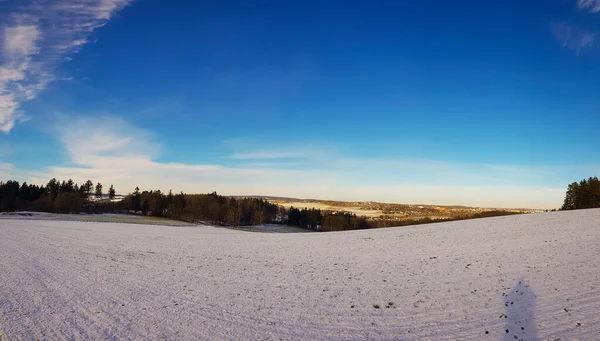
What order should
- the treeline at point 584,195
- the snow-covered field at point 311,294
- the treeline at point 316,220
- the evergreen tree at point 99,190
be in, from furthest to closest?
1. the evergreen tree at point 99,190
2. the treeline at point 316,220
3. the treeline at point 584,195
4. the snow-covered field at point 311,294

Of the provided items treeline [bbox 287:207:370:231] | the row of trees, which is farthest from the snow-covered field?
treeline [bbox 287:207:370:231]

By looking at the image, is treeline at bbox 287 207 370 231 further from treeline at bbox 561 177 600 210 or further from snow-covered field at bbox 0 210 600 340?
snow-covered field at bbox 0 210 600 340

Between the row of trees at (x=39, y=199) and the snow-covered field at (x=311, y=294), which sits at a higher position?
the row of trees at (x=39, y=199)

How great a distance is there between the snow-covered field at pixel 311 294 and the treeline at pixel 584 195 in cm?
5882

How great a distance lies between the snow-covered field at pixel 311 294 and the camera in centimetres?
1158

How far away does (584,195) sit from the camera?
76188mm

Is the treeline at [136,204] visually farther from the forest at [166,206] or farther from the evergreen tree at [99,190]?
the evergreen tree at [99,190]

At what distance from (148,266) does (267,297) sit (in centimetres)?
1210

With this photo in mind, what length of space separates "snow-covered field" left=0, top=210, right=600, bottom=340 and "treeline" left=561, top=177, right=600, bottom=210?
193ft

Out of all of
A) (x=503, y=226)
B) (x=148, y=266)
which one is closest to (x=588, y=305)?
(x=148, y=266)

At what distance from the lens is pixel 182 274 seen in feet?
69.4

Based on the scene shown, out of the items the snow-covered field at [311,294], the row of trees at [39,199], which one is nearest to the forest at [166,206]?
the row of trees at [39,199]

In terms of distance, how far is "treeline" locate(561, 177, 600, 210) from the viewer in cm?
7331

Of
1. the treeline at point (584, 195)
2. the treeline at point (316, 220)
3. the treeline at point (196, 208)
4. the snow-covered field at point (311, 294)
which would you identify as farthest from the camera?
the treeline at point (316, 220)
